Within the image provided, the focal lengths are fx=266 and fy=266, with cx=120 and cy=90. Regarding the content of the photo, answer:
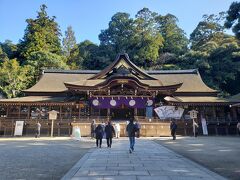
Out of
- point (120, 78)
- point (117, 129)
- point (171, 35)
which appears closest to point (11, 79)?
point (120, 78)

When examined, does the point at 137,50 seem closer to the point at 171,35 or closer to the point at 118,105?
the point at 171,35

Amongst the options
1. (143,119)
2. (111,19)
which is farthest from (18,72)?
(111,19)

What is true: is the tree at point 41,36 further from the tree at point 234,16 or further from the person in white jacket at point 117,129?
the tree at point 234,16

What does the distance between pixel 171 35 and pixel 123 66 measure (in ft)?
118

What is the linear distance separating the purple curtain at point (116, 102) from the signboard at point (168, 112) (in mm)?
1191

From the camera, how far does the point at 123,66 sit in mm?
30672

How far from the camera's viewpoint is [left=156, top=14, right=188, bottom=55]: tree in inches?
2379

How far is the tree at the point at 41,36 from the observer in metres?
55.9

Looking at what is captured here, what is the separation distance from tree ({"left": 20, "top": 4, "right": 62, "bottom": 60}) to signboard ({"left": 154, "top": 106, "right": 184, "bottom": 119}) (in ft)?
110

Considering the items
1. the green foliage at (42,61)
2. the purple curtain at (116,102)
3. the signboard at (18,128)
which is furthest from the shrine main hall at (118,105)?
the green foliage at (42,61)

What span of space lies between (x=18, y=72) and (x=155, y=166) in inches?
1361

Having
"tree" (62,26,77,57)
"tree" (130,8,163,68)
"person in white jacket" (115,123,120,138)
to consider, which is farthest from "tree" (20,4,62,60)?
"person in white jacket" (115,123,120,138)

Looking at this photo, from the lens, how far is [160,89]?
88.2 ft

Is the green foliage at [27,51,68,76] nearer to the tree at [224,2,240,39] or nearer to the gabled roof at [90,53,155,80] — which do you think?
the gabled roof at [90,53,155,80]
